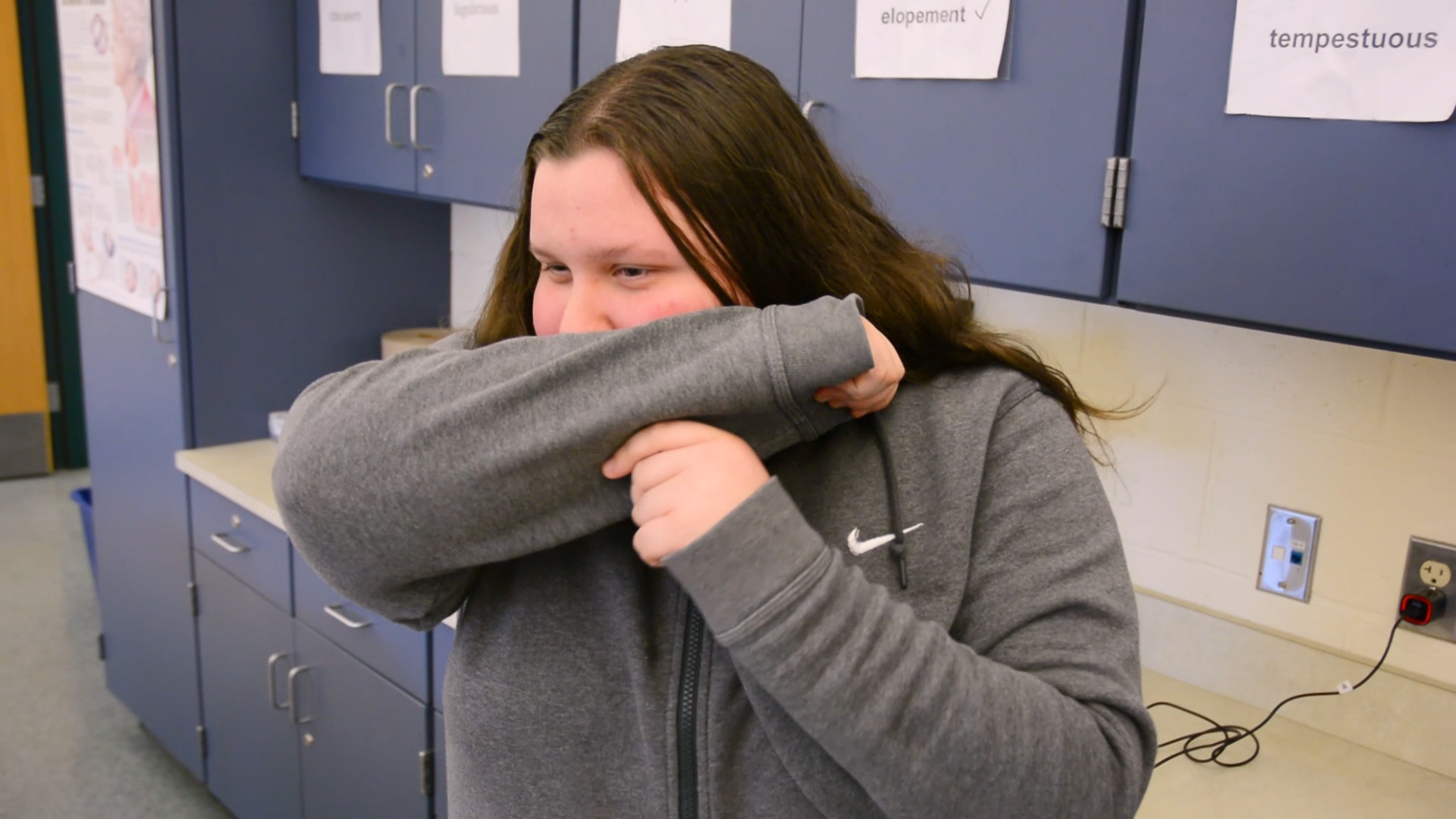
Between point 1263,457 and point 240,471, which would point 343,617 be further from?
point 1263,457

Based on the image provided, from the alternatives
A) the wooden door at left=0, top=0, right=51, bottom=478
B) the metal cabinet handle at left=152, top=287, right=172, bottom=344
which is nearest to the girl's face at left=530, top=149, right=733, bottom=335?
the metal cabinet handle at left=152, top=287, right=172, bottom=344

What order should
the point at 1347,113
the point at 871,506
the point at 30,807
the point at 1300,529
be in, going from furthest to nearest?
1. the point at 30,807
2. the point at 1300,529
3. the point at 1347,113
4. the point at 871,506

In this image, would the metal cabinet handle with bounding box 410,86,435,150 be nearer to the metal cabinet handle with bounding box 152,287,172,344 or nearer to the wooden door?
the metal cabinet handle with bounding box 152,287,172,344

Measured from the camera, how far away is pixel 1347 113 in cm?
107

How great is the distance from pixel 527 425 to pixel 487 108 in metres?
1.43

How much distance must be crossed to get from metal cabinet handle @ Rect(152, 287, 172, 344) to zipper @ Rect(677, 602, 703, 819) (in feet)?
6.69

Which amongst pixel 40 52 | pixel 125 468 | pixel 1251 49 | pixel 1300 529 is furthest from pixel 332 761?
pixel 40 52

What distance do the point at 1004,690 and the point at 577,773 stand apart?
331mm

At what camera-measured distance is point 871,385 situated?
30.7 inches

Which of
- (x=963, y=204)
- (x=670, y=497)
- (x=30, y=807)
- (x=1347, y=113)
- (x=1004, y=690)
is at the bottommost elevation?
(x=30, y=807)

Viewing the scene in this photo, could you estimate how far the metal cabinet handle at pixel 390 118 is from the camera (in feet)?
7.22

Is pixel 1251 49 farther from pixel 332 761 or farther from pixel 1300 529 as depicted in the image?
pixel 332 761

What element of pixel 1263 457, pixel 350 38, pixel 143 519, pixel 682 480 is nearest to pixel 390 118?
pixel 350 38

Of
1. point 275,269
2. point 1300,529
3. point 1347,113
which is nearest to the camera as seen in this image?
point 1347,113
